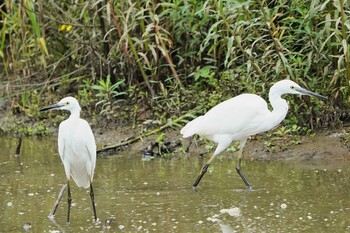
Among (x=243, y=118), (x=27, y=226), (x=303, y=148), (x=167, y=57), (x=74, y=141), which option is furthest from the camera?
(x=167, y=57)

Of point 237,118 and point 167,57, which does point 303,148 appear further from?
point 167,57

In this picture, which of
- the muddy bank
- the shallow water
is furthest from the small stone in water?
the muddy bank

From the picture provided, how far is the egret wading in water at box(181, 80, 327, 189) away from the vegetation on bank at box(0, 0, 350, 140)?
53 centimetres

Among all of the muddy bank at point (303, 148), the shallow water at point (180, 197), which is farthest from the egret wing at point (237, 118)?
the muddy bank at point (303, 148)

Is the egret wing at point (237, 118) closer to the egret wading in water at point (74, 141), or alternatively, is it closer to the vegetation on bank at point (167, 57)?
the vegetation on bank at point (167, 57)

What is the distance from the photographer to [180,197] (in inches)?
312

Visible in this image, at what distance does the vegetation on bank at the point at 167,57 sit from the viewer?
8.96 m

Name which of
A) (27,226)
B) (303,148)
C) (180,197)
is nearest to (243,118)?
(180,197)

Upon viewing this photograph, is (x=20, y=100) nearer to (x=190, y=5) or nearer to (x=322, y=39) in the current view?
(x=190, y=5)

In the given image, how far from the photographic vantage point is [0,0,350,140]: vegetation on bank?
29.4ft

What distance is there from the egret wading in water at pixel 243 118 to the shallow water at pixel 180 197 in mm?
414

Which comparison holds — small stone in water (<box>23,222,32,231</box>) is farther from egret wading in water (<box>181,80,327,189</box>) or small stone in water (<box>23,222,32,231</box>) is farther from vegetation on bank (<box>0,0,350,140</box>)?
vegetation on bank (<box>0,0,350,140</box>)

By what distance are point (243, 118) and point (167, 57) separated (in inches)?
79.9

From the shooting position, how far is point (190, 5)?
32.2 feet
